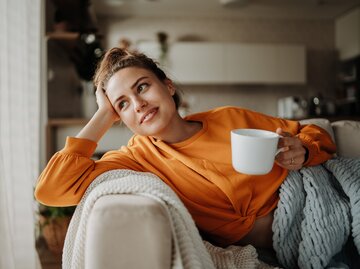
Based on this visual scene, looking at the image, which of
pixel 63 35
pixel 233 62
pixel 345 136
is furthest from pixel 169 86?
pixel 233 62

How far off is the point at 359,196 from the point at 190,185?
50cm

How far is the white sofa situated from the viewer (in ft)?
2.25

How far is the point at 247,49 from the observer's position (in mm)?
4992

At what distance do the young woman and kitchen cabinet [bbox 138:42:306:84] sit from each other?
3766 millimetres

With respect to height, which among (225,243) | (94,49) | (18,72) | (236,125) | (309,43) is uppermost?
(309,43)

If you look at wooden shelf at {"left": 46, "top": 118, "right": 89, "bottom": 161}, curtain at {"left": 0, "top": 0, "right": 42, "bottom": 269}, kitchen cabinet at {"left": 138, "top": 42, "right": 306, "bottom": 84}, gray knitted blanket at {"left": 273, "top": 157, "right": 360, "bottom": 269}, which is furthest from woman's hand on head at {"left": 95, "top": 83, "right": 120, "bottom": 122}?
kitchen cabinet at {"left": 138, "top": 42, "right": 306, "bottom": 84}

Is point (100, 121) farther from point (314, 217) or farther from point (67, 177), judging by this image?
point (314, 217)

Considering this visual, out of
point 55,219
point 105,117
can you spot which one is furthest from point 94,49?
point 105,117

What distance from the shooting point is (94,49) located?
12.9 feet

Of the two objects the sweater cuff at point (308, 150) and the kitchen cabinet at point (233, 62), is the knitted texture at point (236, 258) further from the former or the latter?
the kitchen cabinet at point (233, 62)

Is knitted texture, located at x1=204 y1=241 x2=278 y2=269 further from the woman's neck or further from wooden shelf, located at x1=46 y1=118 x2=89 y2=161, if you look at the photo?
wooden shelf, located at x1=46 y1=118 x2=89 y2=161

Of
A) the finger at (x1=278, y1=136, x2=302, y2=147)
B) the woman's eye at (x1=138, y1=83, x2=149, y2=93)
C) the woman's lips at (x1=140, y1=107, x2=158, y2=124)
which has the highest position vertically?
the woman's eye at (x1=138, y1=83, x2=149, y2=93)

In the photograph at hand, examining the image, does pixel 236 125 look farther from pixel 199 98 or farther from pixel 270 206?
pixel 199 98

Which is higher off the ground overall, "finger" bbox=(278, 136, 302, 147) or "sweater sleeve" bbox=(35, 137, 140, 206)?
"finger" bbox=(278, 136, 302, 147)
